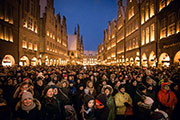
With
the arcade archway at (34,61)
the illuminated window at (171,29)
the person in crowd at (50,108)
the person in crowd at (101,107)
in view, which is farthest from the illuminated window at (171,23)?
the arcade archway at (34,61)

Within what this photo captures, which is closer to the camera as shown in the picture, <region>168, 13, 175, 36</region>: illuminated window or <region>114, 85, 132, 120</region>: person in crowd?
<region>114, 85, 132, 120</region>: person in crowd

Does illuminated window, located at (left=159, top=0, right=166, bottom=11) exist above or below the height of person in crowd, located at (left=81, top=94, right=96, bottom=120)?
above

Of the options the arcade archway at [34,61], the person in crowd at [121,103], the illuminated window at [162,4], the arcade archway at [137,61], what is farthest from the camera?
the arcade archway at [34,61]

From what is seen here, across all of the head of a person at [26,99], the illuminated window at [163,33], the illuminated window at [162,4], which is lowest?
the head of a person at [26,99]

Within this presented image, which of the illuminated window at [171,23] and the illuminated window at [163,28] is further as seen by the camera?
the illuminated window at [163,28]

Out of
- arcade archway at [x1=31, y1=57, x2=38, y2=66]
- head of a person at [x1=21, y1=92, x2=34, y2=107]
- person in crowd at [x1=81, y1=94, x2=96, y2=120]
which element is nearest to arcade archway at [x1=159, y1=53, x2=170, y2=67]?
person in crowd at [x1=81, y1=94, x2=96, y2=120]

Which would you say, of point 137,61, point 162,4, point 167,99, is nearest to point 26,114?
point 167,99

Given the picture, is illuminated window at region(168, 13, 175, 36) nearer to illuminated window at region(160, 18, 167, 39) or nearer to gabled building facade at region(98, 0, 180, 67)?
gabled building facade at region(98, 0, 180, 67)

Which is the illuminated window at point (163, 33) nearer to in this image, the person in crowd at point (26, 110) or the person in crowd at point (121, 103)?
the person in crowd at point (121, 103)

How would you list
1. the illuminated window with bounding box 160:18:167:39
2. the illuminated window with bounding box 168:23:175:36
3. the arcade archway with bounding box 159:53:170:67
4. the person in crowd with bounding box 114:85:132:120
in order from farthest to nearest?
the illuminated window with bounding box 160:18:167:39, the arcade archway with bounding box 159:53:170:67, the illuminated window with bounding box 168:23:175:36, the person in crowd with bounding box 114:85:132:120

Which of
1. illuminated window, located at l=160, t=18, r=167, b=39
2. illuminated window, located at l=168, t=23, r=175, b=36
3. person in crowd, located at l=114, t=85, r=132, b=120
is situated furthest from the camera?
illuminated window, located at l=160, t=18, r=167, b=39

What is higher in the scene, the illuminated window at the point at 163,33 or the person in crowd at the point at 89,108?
the illuminated window at the point at 163,33

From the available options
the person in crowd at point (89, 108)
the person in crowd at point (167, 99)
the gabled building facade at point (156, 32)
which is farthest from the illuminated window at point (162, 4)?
the person in crowd at point (89, 108)

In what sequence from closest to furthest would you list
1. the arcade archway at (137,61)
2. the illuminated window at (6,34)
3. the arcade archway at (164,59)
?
the arcade archway at (164,59) → the illuminated window at (6,34) → the arcade archway at (137,61)
